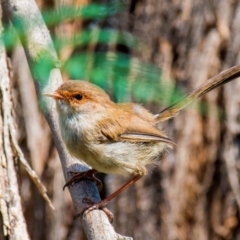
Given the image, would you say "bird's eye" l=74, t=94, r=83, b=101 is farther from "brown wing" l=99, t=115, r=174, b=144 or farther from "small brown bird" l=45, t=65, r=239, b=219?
"brown wing" l=99, t=115, r=174, b=144

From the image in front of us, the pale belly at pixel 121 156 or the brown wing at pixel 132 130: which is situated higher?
the brown wing at pixel 132 130

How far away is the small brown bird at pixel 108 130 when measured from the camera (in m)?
3.40

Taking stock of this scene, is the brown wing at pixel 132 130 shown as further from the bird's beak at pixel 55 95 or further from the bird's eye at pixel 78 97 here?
the bird's beak at pixel 55 95

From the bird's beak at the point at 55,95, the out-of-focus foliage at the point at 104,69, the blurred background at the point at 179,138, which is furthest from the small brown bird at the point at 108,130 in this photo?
the blurred background at the point at 179,138

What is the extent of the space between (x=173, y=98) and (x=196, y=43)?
433 centimetres

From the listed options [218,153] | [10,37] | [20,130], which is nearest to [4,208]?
[10,37]

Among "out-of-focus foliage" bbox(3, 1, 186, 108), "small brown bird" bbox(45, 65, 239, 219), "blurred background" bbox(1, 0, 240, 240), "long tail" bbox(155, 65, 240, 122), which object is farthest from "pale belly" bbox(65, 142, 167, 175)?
"blurred background" bbox(1, 0, 240, 240)

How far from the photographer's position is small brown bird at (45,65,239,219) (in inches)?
134

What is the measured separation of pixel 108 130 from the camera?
12.1 feet

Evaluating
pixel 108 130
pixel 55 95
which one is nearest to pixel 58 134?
pixel 55 95

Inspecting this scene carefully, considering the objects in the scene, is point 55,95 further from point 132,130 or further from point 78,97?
point 132,130

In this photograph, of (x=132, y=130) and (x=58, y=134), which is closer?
(x=58, y=134)

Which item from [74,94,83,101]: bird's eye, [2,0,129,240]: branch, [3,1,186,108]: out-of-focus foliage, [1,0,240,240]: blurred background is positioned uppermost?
[1,0,240,240]: blurred background

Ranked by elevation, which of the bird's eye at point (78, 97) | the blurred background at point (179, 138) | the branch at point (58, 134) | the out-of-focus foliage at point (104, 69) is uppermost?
the blurred background at point (179, 138)
